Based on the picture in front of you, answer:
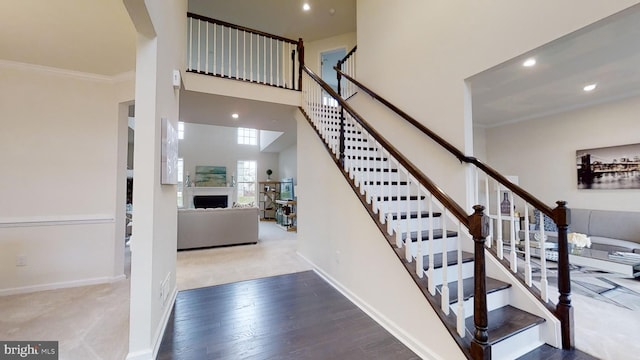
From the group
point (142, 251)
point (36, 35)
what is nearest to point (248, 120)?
point (36, 35)

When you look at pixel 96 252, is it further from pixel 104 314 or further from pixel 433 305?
pixel 433 305

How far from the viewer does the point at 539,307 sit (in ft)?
6.42

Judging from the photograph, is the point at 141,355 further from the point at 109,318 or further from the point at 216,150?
the point at 216,150

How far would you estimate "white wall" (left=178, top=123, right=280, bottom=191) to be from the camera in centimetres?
1059

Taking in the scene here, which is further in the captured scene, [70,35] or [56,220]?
[56,220]

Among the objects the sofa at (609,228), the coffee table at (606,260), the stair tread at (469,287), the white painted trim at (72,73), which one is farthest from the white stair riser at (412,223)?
the white painted trim at (72,73)

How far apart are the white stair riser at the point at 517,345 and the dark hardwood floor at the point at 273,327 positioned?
55 cm

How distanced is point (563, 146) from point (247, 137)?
1065cm

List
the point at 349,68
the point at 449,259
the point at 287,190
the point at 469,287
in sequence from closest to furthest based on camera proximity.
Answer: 1. the point at 469,287
2. the point at 449,259
3. the point at 349,68
4. the point at 287,190

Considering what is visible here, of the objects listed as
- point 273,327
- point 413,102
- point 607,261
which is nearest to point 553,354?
point 273,327

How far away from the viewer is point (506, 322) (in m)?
1.88

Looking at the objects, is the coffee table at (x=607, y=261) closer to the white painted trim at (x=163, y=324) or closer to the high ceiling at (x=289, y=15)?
the white painted trim at (x=163, y=324)

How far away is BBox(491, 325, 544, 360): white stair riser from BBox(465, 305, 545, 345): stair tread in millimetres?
31

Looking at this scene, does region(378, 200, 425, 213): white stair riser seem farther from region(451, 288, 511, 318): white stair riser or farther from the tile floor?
the tile floor
